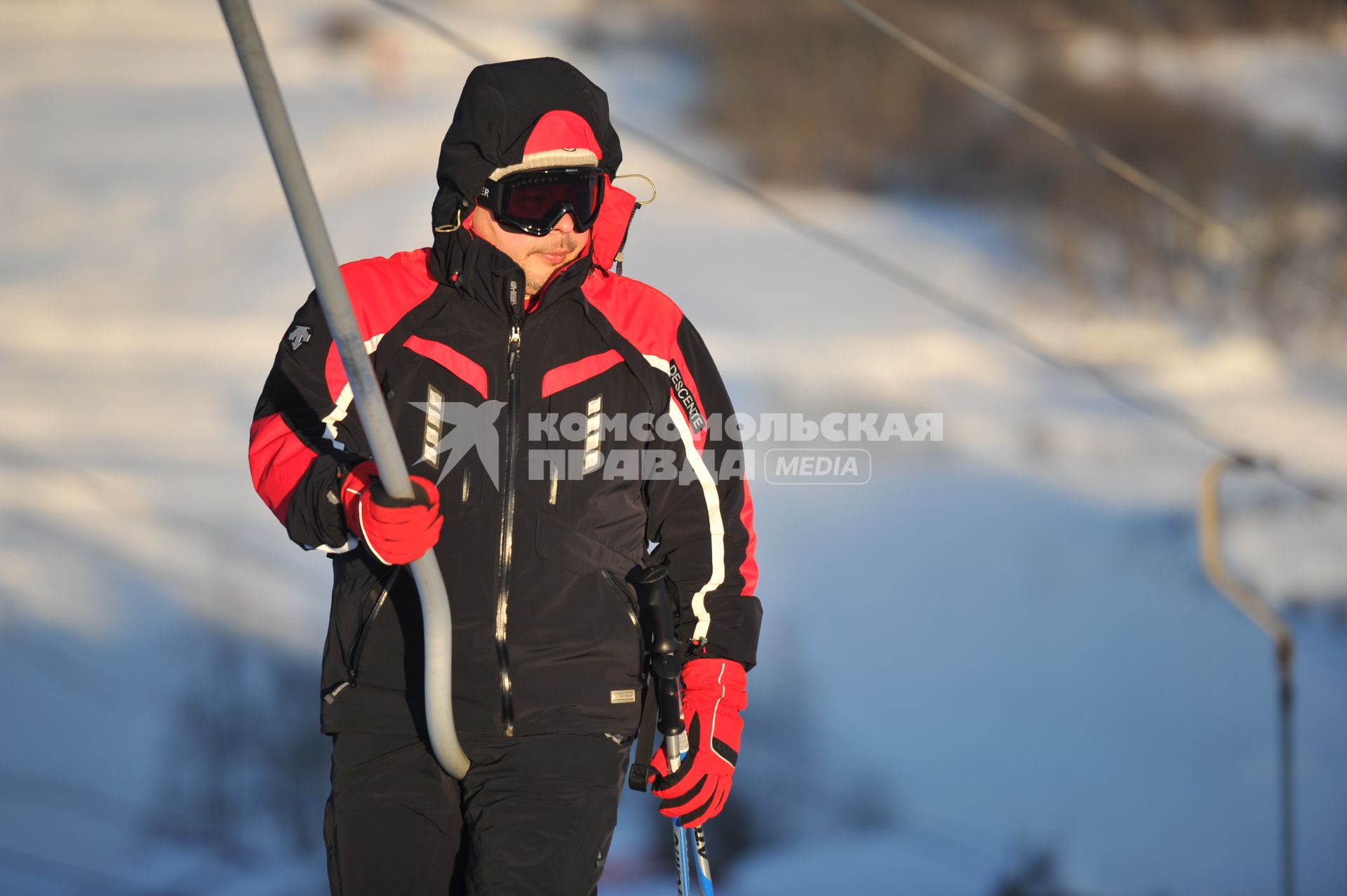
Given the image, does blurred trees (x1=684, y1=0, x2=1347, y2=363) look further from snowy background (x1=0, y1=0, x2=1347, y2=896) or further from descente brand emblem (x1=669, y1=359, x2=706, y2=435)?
descente brand emblem (x1=669, y1=359, x2=706, y2=435)

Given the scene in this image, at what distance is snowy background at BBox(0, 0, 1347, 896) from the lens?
3.41 meters

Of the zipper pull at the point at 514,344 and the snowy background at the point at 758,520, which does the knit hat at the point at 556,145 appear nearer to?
the zipper pull at the point at 514,344

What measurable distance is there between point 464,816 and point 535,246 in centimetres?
67

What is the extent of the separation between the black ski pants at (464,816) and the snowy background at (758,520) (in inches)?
71.6

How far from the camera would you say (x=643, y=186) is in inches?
146

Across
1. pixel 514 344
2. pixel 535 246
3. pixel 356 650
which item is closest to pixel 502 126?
pixel 535 246

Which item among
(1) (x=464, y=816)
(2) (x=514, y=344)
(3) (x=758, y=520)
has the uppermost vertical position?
(2) (x=514, y=344)

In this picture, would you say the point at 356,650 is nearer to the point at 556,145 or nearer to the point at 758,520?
the point at 556,145

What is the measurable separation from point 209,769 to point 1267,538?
282cm

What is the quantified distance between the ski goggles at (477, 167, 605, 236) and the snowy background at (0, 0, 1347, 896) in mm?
1987

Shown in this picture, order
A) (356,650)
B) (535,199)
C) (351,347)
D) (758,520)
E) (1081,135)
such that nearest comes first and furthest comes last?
(351,347), (356,650), (535,199), (758,520), (1081,135)

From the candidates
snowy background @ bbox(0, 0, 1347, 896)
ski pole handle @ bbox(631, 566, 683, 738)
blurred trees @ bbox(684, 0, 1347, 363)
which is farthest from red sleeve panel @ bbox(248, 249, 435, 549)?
blurred trees @ bbox(684, 0, 1347, 363)

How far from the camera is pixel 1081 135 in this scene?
387cm

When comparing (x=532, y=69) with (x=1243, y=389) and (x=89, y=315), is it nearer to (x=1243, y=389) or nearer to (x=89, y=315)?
(x=89, y=315)
